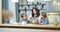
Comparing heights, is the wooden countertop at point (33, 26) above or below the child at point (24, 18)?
below

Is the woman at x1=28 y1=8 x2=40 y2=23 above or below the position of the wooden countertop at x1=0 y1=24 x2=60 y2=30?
above

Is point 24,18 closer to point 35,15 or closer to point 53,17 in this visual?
point 35,15

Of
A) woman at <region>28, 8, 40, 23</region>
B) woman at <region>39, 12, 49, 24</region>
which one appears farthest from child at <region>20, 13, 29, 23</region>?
woman at <region>39, 12, 49, 24</region>

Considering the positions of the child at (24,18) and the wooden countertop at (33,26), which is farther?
the child at (24,18)

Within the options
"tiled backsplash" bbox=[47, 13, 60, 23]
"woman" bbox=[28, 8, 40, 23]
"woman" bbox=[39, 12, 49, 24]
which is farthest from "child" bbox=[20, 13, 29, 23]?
"tiled backsplash" bbox=[47, 13, 60, 23]

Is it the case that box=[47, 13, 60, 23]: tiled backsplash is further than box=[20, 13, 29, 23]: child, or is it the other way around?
box=[20, 13, 29, 23]: child

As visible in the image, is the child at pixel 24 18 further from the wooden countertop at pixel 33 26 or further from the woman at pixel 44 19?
the woman at pixel 44 19

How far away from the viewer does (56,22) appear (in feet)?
5.89

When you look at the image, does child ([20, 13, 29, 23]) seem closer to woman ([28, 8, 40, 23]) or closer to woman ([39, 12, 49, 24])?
woman ([28, 8, 40, 23])

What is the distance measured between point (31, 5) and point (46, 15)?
0.24 metres

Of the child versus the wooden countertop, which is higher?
the child

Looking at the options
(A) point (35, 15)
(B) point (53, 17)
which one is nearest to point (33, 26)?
(A) point (35, 15)

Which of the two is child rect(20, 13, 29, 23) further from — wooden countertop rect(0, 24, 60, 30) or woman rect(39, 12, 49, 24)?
woman rect(39, 12, 49, 24)

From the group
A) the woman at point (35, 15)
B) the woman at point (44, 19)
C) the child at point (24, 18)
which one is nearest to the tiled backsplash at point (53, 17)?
the woman at point (44, 19)
